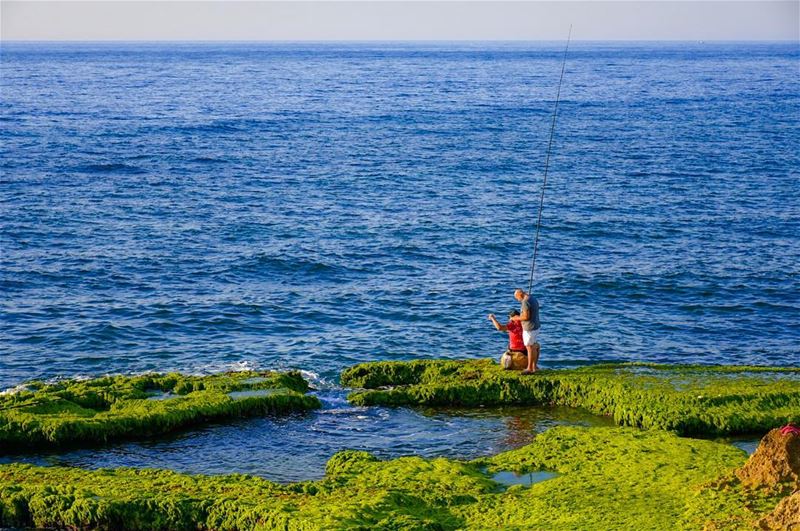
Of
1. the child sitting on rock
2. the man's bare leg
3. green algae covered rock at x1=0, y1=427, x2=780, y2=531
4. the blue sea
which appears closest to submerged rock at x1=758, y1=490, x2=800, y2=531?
green algae covered rock at x1=0, y1=427, x2=780, y2=531

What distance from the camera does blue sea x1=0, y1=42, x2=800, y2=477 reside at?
26.5 meters

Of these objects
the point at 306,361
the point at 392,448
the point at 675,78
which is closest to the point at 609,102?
the point at 675,78

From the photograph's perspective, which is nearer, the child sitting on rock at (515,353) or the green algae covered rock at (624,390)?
the green algae covered rock at (624,390)

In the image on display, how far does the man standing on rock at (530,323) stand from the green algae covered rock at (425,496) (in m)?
4.01

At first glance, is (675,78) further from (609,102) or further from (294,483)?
(294,483)

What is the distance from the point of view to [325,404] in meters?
20.8

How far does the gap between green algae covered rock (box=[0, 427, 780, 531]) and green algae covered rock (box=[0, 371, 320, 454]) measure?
1562 millimetres

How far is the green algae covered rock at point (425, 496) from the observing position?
1409cm

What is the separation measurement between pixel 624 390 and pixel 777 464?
5.74 m

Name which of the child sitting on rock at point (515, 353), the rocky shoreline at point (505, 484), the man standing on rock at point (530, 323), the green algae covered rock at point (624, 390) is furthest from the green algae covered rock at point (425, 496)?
the child sitting on rock at point (515, 353)

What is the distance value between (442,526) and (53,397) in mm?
9687

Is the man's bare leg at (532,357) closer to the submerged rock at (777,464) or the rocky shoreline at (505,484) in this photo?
the rocky shoreline at (505,484)

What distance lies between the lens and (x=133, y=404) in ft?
65.0

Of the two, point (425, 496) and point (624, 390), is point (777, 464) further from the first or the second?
point (624, 390)
